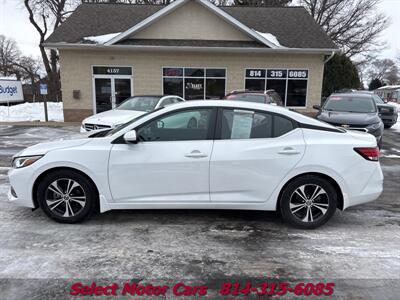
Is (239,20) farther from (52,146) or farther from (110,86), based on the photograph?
(52,146)

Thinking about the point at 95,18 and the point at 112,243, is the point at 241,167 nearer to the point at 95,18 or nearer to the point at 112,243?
the point at 112,243

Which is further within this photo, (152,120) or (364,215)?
(364,215)

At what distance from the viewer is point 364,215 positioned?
4855 millimetres

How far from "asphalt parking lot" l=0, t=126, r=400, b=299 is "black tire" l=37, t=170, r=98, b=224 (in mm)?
148

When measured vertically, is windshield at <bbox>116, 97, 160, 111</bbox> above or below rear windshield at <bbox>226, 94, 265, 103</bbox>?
below

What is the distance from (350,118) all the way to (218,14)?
32.8 ft

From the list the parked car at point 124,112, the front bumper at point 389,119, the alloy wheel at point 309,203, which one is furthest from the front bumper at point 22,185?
the front bumper at point 389,119

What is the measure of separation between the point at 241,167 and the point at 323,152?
3.36 ft

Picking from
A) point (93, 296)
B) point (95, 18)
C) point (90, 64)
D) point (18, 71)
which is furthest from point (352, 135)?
point (18, 71)

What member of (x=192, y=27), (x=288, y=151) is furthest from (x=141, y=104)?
(x=192, y=27)

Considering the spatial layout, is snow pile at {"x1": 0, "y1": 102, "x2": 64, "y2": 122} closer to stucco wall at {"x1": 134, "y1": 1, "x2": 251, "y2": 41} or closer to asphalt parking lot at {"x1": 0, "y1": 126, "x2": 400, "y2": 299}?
stucco wall at {"x1": 134, "y1": 1, "x2": 251, "y2": 41}

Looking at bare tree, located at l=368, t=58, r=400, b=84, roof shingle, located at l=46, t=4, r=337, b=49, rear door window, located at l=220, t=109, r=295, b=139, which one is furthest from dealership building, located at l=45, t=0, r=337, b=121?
bare tree, located at l=368, t=58, r=400, b=84

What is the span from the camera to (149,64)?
1669 cm

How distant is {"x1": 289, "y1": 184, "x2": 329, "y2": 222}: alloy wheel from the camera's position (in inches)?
165
